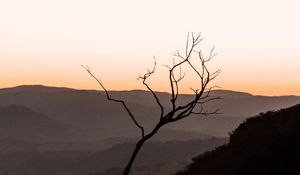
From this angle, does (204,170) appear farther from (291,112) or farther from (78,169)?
(78,169)

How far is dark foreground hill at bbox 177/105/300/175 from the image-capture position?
16281 millimetres

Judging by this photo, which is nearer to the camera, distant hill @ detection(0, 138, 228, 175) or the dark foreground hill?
the dark foreground hill

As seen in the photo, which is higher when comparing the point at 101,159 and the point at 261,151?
the point at 261,151

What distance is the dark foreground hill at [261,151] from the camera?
16281mm

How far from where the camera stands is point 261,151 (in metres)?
17.5

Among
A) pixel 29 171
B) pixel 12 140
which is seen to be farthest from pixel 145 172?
pixel 12 140

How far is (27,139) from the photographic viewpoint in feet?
627

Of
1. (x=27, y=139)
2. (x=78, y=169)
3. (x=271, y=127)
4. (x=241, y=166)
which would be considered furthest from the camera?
(x=27, y=139)

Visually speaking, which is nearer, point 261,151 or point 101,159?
point 261,151

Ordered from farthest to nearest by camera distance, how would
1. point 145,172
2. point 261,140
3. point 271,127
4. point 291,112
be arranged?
1. point 145,172
2. point 291,112
3. point 271,127
4. point 261,140

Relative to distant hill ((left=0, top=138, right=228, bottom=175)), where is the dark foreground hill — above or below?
above

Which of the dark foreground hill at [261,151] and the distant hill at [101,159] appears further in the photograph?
the distant hill at [101,159]

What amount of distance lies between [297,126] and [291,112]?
13.4 ft

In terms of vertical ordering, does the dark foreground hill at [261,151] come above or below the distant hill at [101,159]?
above
